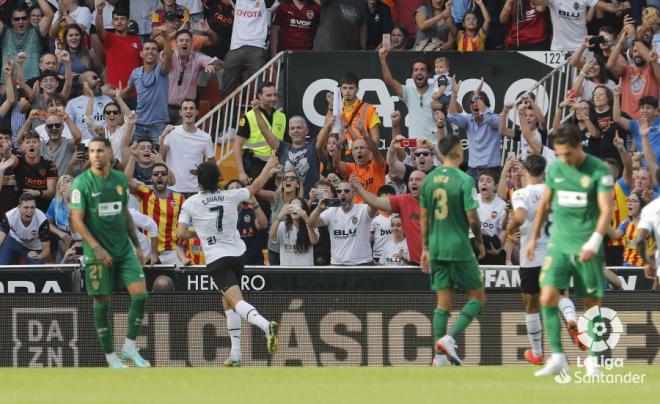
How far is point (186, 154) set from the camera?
19719 mm

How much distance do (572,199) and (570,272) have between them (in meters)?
0.62

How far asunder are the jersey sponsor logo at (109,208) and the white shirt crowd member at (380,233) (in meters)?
4.84

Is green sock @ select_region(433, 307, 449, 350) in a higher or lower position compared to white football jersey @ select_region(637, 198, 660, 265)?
lower

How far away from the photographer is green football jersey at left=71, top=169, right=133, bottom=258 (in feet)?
45.7

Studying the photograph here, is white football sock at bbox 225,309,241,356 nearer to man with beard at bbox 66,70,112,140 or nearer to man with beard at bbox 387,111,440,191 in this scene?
man with beard at bbox 387,111,440,191

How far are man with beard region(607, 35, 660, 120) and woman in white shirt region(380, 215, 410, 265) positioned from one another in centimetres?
402

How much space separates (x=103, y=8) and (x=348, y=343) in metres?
7.75

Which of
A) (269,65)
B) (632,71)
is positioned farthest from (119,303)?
(632,71)

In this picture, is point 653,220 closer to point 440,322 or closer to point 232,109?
point 440,322

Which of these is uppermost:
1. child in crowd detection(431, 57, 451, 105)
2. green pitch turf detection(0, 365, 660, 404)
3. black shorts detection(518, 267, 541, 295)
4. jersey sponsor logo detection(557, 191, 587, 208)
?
child in crowd detection(431, 57, 451, 105)

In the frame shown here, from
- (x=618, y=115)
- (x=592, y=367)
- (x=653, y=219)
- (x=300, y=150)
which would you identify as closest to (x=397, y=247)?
(x=300, y=150)

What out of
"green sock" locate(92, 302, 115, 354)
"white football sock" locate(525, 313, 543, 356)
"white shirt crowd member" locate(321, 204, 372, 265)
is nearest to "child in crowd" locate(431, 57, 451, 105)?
"white shirt crowd member" locate(321, 204, 372, 265)

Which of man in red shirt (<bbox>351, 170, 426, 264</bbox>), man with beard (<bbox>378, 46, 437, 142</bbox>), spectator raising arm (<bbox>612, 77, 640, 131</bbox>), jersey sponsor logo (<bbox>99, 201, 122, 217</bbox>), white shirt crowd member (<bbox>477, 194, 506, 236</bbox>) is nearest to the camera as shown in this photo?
jersey sponsor logo (<bbox>99, 201, 122, 217</bbox>)

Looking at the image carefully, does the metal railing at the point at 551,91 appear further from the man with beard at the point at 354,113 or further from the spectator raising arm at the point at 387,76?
the man with beard at the point at 354,113
